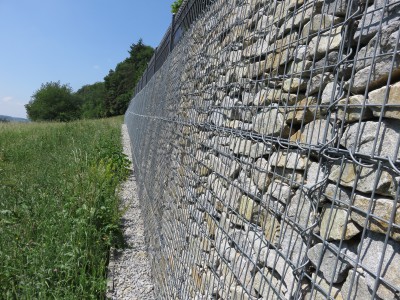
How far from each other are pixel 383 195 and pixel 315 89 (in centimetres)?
55

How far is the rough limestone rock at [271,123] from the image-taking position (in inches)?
63.8

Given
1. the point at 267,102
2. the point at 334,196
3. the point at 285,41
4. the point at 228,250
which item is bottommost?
the point at 228,250

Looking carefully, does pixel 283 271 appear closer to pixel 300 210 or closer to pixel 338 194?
pixel 300 210

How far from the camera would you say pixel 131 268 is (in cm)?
452

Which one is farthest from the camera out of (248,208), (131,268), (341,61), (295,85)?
(131,268)

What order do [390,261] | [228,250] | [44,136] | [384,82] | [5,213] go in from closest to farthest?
[390,261] < [384,82] < [228,250] < [5,213] < [44,136]

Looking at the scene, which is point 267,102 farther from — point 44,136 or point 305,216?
Answer: point 44,136

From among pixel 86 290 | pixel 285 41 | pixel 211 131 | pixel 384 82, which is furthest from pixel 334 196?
pixel 86 290

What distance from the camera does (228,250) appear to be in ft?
6.56

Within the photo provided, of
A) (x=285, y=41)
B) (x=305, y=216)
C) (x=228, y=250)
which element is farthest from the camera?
(x=228, y=250)

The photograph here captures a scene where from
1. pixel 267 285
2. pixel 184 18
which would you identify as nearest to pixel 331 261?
pixel 267 285

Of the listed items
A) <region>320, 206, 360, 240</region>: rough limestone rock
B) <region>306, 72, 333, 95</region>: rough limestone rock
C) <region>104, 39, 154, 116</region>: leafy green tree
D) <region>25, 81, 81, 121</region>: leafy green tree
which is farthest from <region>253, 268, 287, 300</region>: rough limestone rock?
<region>25, 81, 81, 121</region>: leafy green tree

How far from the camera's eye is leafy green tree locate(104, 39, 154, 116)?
60219 millimetres

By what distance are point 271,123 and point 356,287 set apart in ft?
2.86
